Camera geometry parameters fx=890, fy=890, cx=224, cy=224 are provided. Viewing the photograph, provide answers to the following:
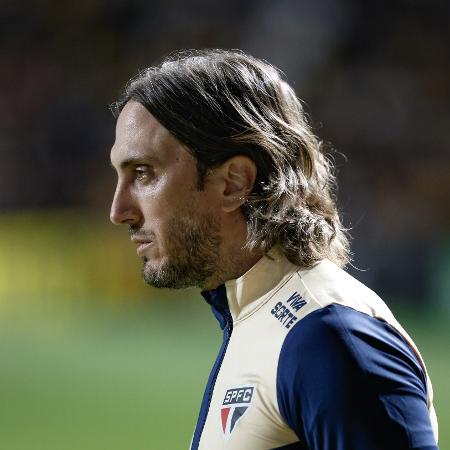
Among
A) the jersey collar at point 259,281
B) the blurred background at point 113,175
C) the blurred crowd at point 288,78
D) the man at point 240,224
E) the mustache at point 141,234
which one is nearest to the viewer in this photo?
the man at point 240,224

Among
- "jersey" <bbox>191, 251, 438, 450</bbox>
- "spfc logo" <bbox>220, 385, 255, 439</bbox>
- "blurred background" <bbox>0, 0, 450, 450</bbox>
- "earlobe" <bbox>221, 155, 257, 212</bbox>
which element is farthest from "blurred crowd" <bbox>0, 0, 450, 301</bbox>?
"spfc logo" <bbox>220, 385, 255, 439</bbox>

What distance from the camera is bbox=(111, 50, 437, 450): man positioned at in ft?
4.62

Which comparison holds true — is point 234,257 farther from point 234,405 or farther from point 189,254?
point 234,405

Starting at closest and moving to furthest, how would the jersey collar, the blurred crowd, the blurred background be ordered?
1. the jersey collar
2. the blurred background
3. the blurred crowd

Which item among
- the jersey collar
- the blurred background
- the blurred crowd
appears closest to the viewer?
the jersey collar

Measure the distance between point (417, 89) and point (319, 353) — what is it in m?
7.85

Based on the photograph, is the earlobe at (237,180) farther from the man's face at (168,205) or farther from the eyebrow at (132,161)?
the eyebrow at (132,161)

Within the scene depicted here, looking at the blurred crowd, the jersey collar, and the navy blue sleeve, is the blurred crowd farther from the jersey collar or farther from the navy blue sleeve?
the navy blue sleeve

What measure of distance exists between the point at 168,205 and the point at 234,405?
1.39 feet

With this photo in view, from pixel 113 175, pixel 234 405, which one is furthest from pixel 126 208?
pixel 113 175

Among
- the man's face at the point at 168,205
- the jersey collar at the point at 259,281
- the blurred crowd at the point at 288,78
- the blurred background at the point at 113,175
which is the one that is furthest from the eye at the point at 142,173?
the blurred crowd at the point at 288,78

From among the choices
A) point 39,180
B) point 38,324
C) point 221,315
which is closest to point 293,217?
point 221,315

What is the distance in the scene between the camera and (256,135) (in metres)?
1.70

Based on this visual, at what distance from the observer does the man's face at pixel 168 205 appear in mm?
1688
